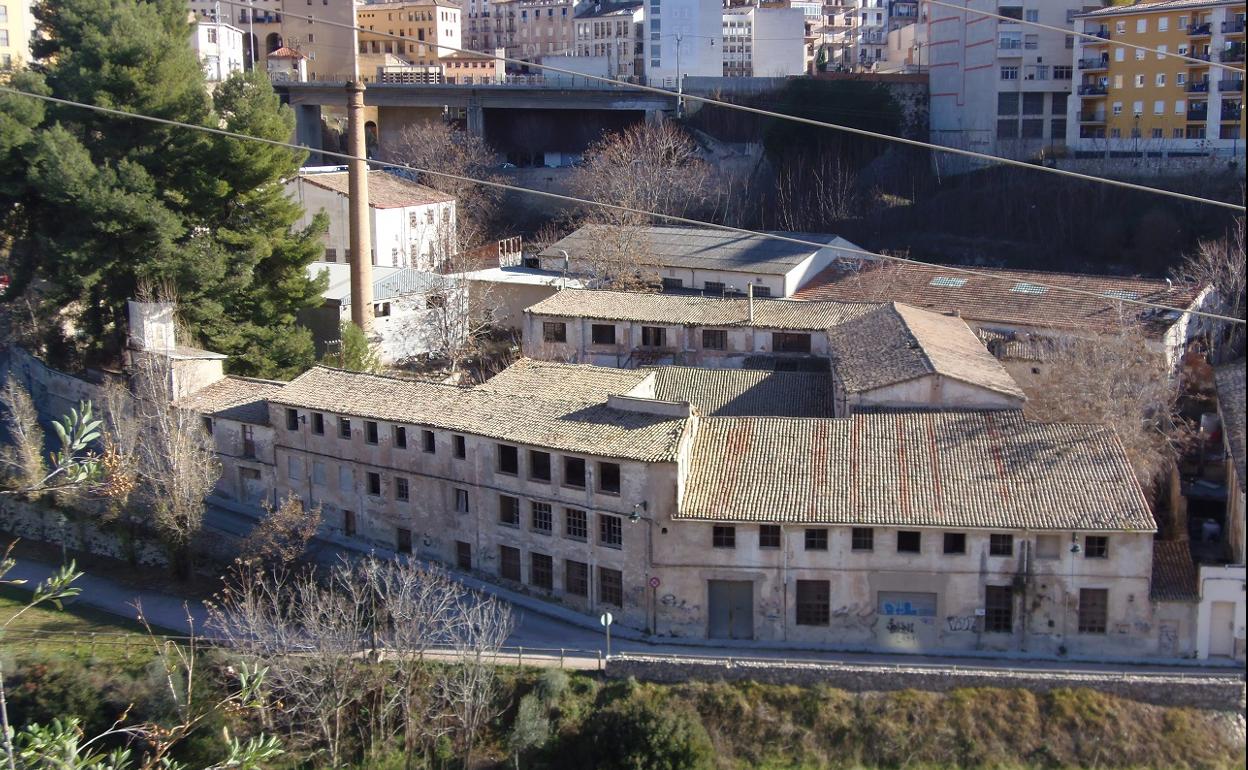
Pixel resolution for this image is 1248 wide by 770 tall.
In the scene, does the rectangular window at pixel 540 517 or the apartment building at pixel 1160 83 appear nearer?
the rectangular window at pixel 540 517

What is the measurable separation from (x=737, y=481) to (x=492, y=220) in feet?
128

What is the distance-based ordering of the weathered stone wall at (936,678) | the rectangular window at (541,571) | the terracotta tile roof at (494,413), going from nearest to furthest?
the weathered stone wall at (936,678) < the terracotta tile roof at (494,413) < the rectangular window at (541,571)

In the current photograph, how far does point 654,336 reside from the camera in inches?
1529

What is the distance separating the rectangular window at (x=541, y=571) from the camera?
92.7 feet

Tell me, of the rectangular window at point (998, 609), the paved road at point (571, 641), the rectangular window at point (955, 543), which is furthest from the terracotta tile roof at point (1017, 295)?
the paved road at point (571, 641)

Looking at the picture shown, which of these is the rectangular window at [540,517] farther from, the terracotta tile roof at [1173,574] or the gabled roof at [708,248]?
the gabled roof at [708,248]

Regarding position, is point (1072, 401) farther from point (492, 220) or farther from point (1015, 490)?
point (492, 220)

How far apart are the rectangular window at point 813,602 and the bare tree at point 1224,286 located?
1619 cm

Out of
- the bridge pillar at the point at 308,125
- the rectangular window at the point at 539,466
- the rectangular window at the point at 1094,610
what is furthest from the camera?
the bridge pillar at the point at 308,125

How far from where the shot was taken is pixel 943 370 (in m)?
29.3

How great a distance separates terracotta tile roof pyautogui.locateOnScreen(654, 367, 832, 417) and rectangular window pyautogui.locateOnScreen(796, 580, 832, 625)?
6.76 meters

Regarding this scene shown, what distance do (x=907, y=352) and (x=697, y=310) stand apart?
957 centimetres

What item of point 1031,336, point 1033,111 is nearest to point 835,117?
point 1033,111

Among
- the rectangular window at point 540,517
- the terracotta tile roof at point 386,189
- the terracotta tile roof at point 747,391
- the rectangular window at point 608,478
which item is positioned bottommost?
the rectangular window at point 540,517
